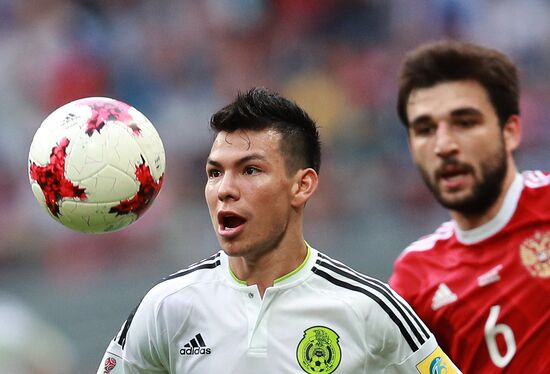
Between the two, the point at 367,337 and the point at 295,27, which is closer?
the point at 367,337

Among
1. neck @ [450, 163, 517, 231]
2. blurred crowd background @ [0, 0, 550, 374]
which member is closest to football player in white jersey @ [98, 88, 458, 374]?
neck @ [450, 163, 517, 231]

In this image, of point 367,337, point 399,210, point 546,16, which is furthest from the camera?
point 546,16

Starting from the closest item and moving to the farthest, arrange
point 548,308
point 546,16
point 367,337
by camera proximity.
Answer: point 367,337 < point 548,308 < point 546,16

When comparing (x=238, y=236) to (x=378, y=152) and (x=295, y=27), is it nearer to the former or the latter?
(x=378, y=152)

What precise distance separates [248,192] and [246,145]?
195mm

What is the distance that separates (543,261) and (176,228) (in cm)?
531

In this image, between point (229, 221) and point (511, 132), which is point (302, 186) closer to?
point (229, 221)

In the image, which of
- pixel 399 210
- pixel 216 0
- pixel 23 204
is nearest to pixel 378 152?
pixel 399 210

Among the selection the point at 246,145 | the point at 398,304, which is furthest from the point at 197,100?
the point at 398,304

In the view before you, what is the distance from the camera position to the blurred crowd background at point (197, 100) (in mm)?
9164

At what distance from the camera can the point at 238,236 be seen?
12.7 ft

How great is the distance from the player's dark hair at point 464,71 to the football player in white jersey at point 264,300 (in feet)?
3.93

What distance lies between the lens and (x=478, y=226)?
5000 millimetres

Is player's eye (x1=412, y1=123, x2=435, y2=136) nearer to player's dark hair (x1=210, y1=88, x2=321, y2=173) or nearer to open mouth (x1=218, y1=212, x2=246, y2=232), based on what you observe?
player's dark hair (x1=210, y1=88, x2=321, y2=173)
